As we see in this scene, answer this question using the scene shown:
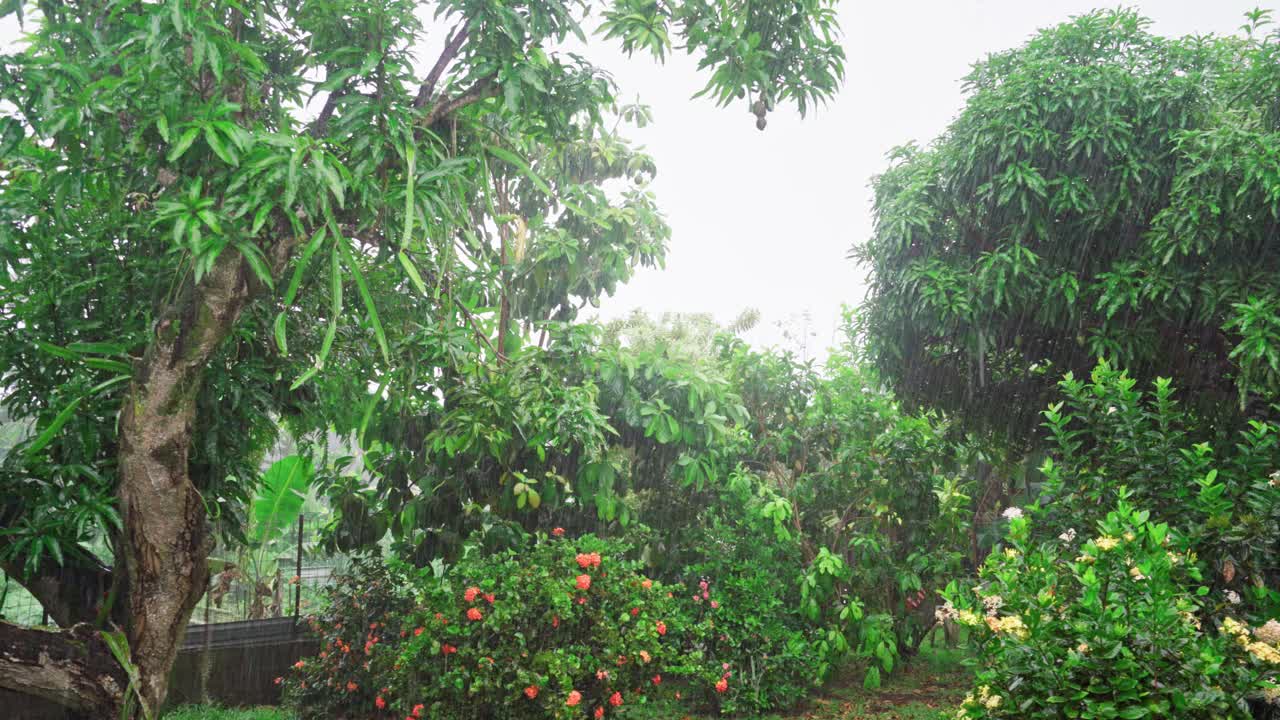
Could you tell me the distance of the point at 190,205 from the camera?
2256 millimetres

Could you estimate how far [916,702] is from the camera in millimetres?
5902

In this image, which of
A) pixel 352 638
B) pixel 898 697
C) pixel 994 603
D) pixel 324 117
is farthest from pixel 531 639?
pixel 898 697

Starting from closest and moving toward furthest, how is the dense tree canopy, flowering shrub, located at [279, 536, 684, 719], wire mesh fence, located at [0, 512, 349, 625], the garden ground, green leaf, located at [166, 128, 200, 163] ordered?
green leaf, located at [166, 128, 200, 163] < flowering shrub, located at [279, 536, 684, 719] < the dense tree canopy < the garden ground < wire mesh fence, located at [0, 512, 349, 625]

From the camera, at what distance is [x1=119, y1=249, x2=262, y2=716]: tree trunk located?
2793 millimetres

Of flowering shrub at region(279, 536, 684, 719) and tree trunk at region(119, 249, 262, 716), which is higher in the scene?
tree trunk at region(119, 249, 262, 716)

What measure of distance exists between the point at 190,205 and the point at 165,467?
107 cm

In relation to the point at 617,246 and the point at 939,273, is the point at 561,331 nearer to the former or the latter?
the point at 617,246

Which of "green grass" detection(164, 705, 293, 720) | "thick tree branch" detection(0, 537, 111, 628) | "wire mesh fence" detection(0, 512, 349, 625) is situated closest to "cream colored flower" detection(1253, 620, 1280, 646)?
"thick tree branch" detection(0, 537, 111, 628)

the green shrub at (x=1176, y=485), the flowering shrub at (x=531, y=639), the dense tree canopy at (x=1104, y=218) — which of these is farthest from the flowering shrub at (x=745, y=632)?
the green shrub at (x=1176, y=485)

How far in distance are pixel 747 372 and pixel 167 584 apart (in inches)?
165

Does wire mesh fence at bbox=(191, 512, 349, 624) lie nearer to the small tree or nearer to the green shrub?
the small tree

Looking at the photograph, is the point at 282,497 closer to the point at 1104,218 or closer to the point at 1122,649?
the point at 1122,649

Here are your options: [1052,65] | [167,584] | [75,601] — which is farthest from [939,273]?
[75,601]

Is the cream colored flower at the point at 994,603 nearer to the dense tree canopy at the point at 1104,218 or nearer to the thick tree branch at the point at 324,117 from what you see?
the dense tree canopy at the point at 1104,218
